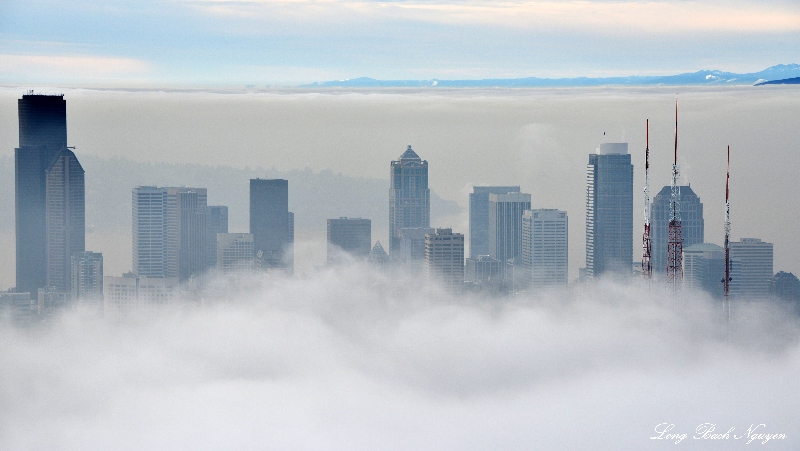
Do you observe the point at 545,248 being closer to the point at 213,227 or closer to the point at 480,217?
the point at 480,217

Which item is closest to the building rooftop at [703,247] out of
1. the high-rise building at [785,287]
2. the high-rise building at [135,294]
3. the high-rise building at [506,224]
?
the high-rise building at [785,287]

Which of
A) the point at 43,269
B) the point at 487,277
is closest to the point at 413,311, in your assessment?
the point at 487,277

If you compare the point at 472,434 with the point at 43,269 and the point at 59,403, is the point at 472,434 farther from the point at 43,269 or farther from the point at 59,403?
the point at 43,269

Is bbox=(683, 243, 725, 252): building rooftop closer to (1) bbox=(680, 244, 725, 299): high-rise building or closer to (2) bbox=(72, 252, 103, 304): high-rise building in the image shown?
(1) bbox=(680, 244, 725, 299): high-rise building

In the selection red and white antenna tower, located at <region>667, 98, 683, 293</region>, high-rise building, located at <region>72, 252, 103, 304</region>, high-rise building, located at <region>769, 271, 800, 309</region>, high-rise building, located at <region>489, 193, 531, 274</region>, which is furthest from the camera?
high-rise building, located at <region>489, 193, 531, 274</region>

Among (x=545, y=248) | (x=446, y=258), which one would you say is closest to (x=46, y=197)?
(x=446, y=258)

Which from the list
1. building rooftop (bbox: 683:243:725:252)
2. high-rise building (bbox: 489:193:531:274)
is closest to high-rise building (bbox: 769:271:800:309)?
building rooftop (bbox: 683:243:725:252)
